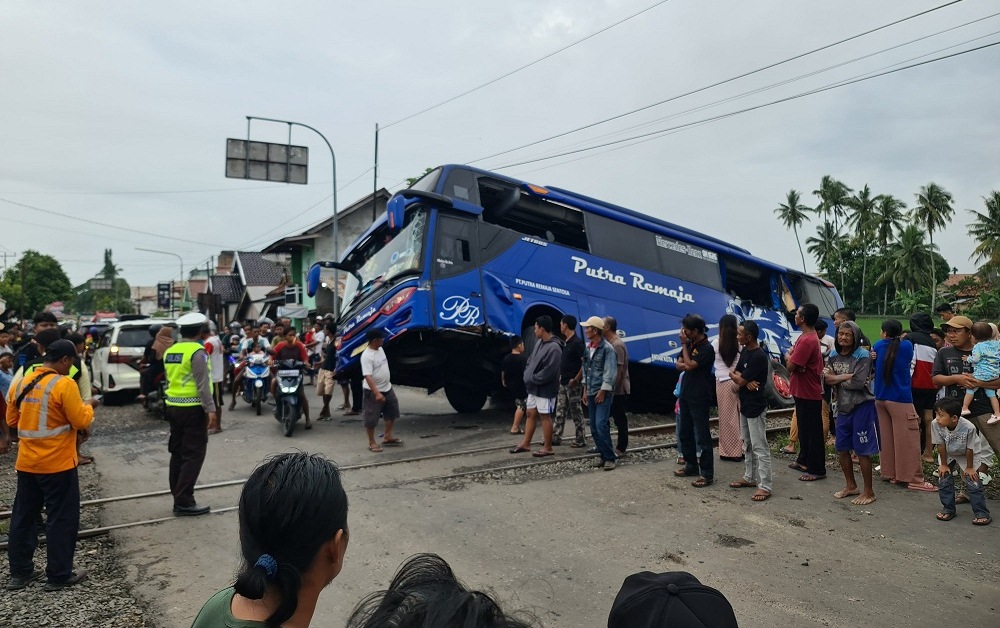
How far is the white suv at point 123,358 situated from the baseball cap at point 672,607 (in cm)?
1460

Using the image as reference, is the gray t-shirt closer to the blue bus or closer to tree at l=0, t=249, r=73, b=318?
the blue bus

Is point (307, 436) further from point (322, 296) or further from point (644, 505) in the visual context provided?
point (322, 296)

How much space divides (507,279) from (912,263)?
5287 cm

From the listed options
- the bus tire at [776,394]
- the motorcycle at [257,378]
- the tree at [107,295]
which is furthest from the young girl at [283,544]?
the tree at [107,295]

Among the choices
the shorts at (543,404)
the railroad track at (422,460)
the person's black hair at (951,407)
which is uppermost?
the person's black hair at (951,407)

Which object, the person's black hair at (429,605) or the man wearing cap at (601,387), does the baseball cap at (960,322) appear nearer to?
the man wearing cap at (601,387)

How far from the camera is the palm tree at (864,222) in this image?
58406 mm

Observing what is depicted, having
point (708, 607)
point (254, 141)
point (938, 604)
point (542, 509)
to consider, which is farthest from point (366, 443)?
Result: point (254, 141)

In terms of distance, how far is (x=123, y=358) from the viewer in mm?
14523

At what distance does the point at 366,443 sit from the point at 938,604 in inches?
290

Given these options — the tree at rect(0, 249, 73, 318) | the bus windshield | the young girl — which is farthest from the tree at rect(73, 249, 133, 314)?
the young girl

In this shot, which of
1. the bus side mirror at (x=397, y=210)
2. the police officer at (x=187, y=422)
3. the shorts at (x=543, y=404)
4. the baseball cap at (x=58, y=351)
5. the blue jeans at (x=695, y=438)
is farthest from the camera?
the bus side mirror at (x=397, y=210)

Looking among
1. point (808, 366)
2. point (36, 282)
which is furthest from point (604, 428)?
point (36, 282)

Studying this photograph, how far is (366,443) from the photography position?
9.91 metres
